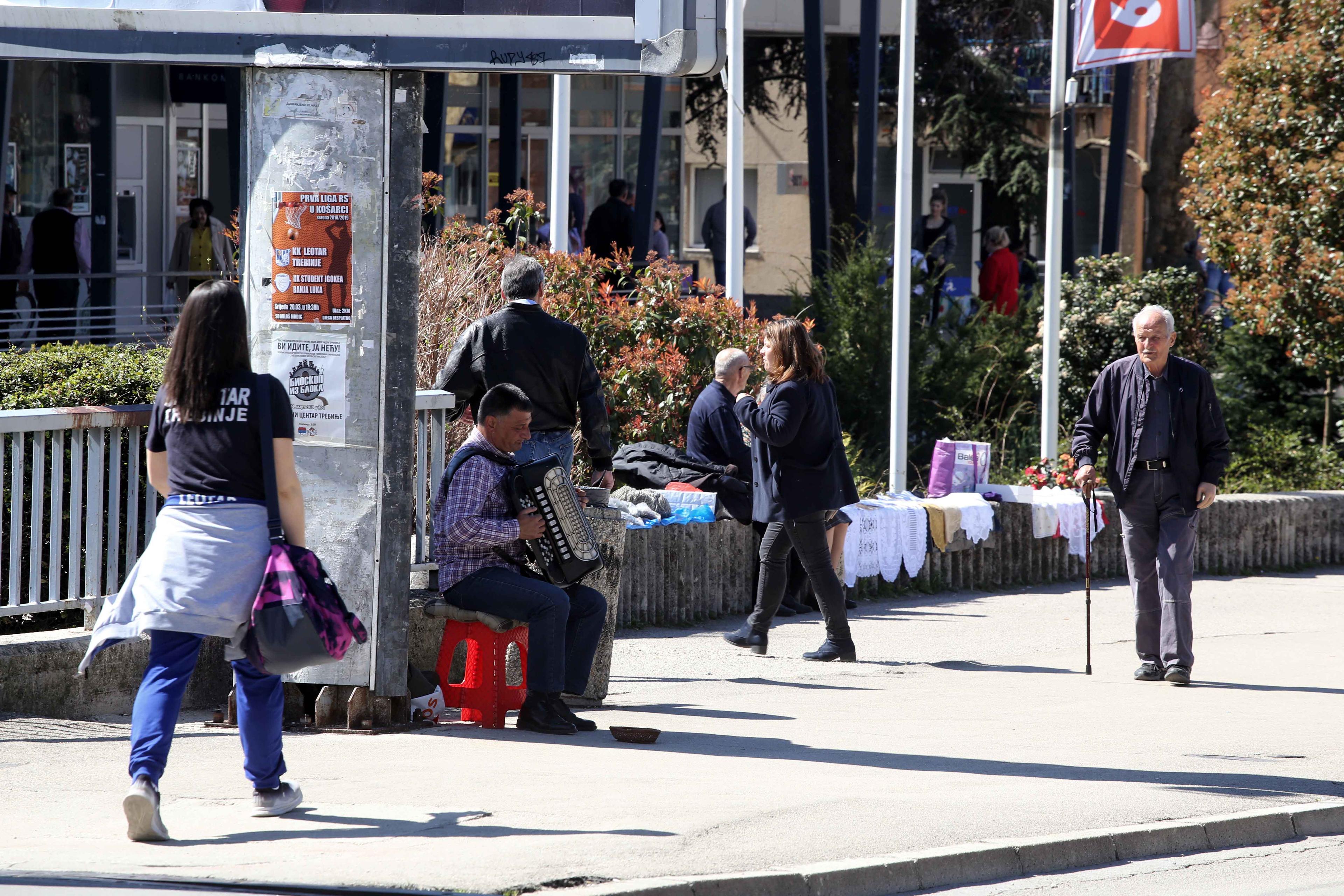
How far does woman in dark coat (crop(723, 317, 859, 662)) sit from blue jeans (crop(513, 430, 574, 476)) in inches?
52.2

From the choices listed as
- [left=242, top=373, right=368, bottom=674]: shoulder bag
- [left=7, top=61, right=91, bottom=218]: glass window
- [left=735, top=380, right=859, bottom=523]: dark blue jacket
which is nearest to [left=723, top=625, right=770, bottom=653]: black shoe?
[left=735, top=380, right=859, bottom=523]: dark blue jacket

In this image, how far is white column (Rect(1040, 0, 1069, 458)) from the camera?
569 inches

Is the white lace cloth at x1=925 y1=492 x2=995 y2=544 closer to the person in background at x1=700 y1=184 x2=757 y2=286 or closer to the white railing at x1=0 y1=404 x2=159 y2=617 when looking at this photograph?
the white railing at x1=0 y1=404 x2=159 y2=617

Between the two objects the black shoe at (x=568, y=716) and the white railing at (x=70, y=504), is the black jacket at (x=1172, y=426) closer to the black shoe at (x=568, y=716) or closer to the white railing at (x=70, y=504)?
the black shoe at (x=568, y=716)

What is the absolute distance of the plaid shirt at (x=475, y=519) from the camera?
7328 mm

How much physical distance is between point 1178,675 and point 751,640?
2.32 metres

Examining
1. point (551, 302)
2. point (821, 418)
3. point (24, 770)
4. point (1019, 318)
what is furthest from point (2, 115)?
point (24, 770)

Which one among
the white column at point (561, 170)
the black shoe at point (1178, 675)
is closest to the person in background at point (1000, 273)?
the white column at point (561, 170)

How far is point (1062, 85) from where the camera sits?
15.2 meters

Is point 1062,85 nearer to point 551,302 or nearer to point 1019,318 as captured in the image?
point 1019,318

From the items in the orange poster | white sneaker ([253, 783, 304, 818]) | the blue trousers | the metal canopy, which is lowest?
white sneaker ([253, 783, 304, 818])

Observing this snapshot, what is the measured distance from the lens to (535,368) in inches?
324

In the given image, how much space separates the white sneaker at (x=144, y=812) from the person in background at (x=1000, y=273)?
16523mm

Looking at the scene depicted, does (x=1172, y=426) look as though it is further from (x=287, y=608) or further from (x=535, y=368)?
(x=287, y=608)
